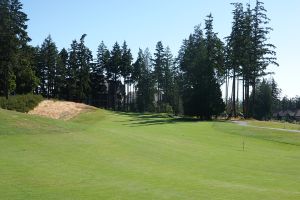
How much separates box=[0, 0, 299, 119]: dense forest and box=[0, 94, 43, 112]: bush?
418cm

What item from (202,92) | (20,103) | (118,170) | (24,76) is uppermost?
(24,76)

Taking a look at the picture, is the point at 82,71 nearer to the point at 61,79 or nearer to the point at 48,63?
the point at 61,79

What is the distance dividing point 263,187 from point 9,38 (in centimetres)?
5212

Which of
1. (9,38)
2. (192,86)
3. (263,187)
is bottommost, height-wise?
(263,187)

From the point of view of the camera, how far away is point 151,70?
116625mm

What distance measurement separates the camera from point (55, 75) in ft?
314

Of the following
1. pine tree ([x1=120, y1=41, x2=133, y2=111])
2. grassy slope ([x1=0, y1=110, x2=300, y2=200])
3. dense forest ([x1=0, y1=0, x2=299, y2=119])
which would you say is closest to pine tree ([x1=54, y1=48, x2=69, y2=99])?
dense forest ([x1=0, y1=0, x2=299, y2=119])

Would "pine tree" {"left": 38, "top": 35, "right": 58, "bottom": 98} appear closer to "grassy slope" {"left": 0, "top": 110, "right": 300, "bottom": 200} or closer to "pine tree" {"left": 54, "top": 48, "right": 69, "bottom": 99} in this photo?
"pine tree" {"left": 54, "top": 48, "right": 69, "bottom": 99}

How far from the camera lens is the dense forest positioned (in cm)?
6738

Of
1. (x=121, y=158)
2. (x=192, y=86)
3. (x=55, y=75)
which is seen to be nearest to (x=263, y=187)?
(x=121, y=158)

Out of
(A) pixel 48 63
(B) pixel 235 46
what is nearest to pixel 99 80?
(A) pixel 48 63

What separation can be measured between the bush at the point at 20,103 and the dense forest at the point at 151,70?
4182 mm

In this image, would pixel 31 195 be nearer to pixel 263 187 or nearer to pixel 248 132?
pixel 263 187

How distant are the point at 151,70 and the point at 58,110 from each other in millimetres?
66062
